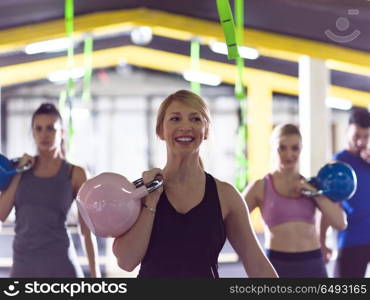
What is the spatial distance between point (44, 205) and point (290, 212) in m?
0.61

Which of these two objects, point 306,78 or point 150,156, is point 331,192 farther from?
point 150,156

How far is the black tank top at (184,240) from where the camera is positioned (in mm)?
858

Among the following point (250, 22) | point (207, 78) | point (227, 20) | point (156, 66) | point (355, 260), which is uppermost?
point (156, 66)

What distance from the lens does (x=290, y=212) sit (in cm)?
150

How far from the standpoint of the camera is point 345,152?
5.46 ft

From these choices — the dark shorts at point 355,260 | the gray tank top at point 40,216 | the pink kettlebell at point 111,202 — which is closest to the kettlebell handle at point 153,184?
the pink kettlebell at point 111,202

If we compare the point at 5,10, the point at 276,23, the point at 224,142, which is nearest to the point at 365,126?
the point at 276,23

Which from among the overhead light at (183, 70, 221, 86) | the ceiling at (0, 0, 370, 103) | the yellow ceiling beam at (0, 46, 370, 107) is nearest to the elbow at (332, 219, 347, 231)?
the ceiling at (0, 0, 370, 103)

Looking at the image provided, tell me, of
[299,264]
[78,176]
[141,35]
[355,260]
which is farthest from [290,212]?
[141,35]

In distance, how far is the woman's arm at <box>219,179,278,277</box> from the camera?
902 mm

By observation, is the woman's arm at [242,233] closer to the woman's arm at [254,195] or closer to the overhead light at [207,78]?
the woman's arm at [254,195]

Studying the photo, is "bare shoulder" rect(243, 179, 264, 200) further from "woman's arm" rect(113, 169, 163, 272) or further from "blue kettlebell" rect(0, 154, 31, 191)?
"woman's arm" rect(113, 169, 163, 272)

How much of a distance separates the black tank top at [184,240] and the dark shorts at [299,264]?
640mm

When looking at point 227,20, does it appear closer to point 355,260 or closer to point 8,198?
point 8,198
